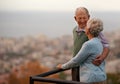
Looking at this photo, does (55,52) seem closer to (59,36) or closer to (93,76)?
(59,36)

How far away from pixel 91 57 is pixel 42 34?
1.77 meters

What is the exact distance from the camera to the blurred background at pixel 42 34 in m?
3.36

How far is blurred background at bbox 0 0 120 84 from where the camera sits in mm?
3361

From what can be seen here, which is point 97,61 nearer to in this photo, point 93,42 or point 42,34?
point 93,42

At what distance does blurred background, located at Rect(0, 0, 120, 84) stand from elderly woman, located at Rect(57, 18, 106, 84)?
1.47m

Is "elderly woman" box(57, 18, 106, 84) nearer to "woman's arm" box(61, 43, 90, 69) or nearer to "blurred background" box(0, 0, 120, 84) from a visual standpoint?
"woman's arm" box(61, 43, 90, 69)

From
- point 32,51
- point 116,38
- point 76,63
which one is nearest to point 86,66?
point 76,63

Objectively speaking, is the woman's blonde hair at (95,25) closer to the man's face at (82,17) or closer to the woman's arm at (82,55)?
the woman's arm at (82,55)

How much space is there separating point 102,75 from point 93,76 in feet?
0.23

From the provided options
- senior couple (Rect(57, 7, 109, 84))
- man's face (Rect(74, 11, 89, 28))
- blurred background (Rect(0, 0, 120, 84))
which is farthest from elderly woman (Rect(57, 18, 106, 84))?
blurred background (Rect(0, 0, 120, 84))

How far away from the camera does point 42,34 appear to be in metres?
3.60

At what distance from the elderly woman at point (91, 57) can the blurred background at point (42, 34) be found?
147cm

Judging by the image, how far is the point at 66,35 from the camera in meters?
3.52

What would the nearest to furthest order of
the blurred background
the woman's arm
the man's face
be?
the woman's arm, the man's face, the blurred background
